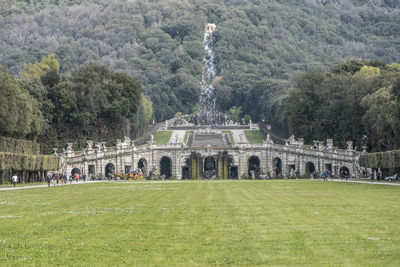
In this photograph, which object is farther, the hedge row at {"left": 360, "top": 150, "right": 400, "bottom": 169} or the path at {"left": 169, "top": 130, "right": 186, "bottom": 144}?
the path at {"left": 169, "top": 130, "right": 186, "bottom": 144}

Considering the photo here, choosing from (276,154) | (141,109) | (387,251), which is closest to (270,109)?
(141,109)

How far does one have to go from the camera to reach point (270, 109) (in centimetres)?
16700

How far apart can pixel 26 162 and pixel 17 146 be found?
27.6 feet

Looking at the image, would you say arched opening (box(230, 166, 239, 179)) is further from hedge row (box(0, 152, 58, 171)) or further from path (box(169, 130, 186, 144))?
hedge row (box(0, 152, 58, 171))

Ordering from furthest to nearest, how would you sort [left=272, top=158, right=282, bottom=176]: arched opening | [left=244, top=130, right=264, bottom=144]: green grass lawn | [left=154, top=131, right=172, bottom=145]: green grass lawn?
[left=154, top=131, right=172, bottom=145]: green grass lawn < [left=244, top=130, right=264, bottom=144]: green grass lawn < [left=272, top=158, right=282, bottom=176]: arched opening

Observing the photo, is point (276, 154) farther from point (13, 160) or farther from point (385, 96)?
point (13, 160)

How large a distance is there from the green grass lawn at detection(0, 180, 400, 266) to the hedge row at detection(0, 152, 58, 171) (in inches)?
1623

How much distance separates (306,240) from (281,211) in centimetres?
924

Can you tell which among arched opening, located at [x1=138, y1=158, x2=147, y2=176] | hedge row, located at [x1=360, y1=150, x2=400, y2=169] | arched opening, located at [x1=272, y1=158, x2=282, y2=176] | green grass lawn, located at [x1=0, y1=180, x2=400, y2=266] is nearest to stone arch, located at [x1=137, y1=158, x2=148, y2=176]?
arched opening, located at [x1=138, y1=158, x2=147, y2=176]

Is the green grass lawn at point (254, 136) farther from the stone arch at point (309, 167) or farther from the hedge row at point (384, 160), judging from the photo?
the hedge row at point (384, 160)

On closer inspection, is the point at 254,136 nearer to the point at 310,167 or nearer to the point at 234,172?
the point at 234,172

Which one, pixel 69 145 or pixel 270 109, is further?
pixel 270 109

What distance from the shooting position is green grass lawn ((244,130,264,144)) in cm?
14450

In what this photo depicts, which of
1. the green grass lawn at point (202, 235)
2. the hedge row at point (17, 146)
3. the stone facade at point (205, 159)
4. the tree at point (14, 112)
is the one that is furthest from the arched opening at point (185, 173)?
the green grass lawn at point (202, 235)
